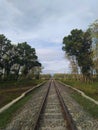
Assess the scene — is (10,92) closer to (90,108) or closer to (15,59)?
(90,108)

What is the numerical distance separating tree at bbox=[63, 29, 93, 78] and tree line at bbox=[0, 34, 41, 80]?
2505cm

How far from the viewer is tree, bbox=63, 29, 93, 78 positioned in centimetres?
7094

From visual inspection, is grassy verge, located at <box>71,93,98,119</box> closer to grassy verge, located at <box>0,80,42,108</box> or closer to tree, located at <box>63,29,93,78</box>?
grassy verge, located at <box>0,80,42,108</box>

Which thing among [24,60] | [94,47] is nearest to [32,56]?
[24,60]

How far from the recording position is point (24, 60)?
106 meters

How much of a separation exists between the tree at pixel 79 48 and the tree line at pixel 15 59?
2505cm

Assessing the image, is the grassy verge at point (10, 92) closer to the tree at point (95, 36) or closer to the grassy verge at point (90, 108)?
the grassy verge at point (90, 108)

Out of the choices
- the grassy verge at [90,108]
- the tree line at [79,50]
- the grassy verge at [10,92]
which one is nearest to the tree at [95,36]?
the grassy verge at [10,92]

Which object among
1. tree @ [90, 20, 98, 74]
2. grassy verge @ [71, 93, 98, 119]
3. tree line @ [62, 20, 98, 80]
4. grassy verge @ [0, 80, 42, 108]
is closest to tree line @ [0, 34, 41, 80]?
tree line @ [62, 20, 98, 80]

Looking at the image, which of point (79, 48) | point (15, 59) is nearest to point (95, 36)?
point (79, 48)

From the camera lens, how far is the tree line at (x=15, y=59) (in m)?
88.2

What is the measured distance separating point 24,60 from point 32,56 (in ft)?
21.3

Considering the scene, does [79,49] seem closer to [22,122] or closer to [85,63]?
[85,63]

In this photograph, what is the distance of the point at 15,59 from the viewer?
96.4 m
